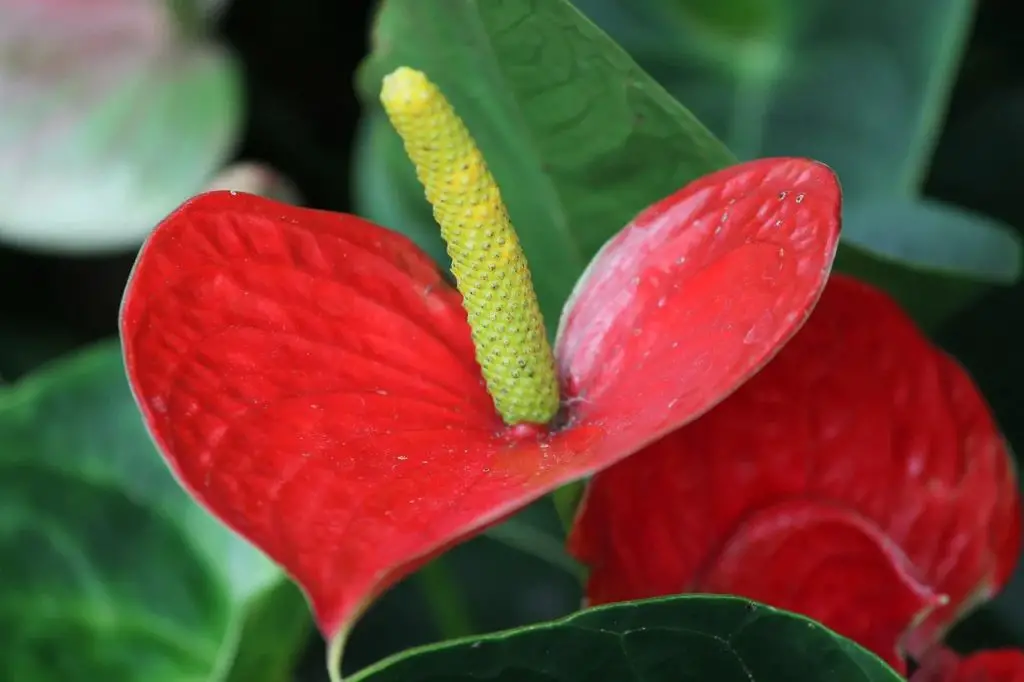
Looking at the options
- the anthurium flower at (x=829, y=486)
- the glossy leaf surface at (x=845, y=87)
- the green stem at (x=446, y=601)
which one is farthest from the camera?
the green stem at (x=446, y=601)

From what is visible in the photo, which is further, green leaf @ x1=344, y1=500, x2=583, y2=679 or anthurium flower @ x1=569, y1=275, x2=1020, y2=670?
green leaf @ x1=344, y1=500, x2=583, y2=679

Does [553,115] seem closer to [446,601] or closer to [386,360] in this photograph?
[386,360]

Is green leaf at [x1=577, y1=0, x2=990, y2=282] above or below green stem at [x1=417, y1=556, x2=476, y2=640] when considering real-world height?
above

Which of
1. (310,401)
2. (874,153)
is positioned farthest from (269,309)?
(874,153)

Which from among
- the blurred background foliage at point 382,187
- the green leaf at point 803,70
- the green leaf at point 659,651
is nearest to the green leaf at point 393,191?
the blurred background foliage at point 382,187

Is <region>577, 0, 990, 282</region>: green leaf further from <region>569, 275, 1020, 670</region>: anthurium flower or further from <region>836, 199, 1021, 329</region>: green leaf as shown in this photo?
<region>569, 275, 1020, 670</region>: anthurium flower

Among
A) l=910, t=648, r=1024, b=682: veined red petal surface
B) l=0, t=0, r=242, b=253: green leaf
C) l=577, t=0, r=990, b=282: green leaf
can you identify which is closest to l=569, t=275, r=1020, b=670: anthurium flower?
l=910, t=648, r=1024, b=682: veined red petal surface

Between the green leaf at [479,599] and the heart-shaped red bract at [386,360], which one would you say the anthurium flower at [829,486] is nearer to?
the heart-shaped red bract at [386,360]
